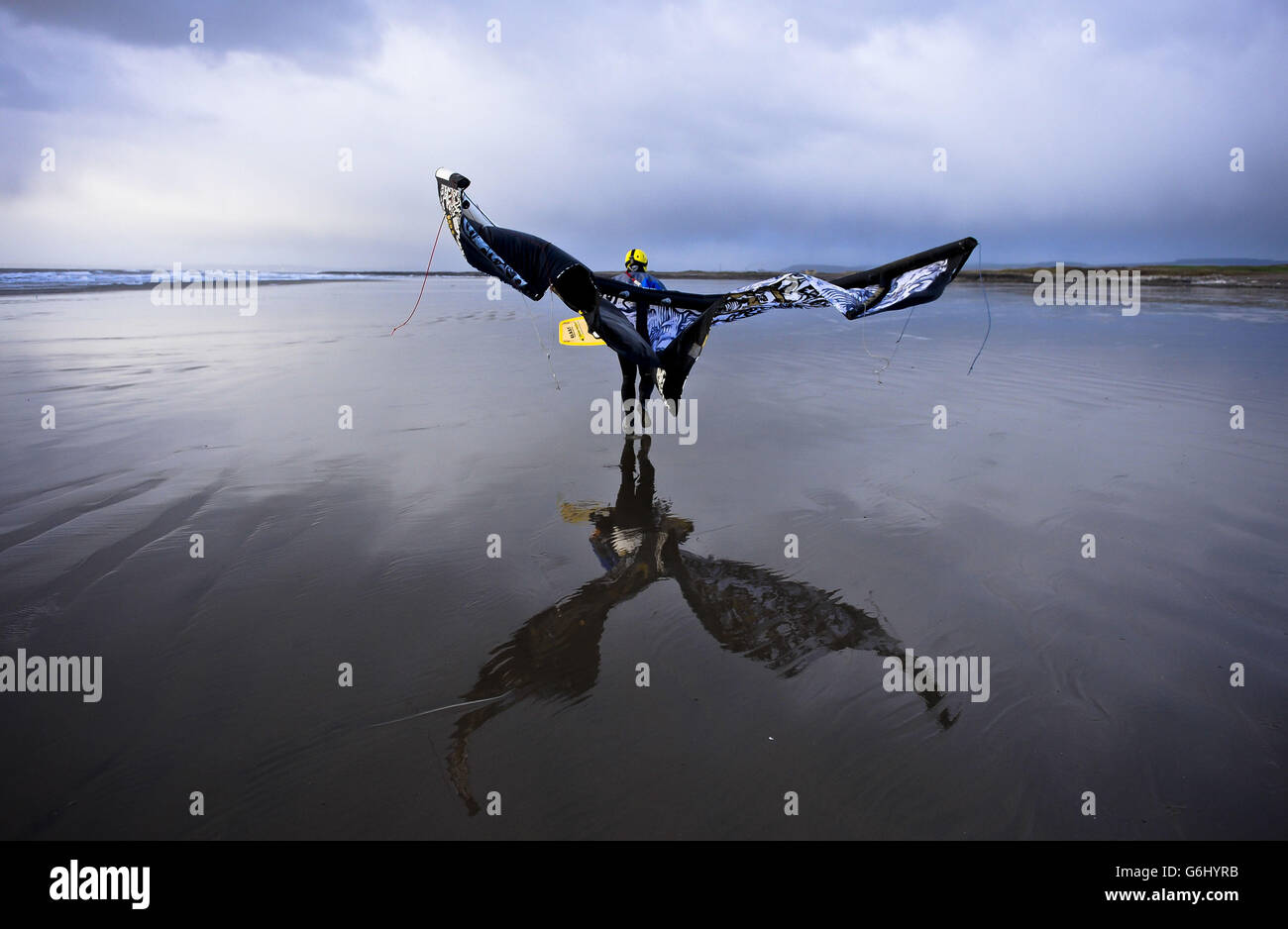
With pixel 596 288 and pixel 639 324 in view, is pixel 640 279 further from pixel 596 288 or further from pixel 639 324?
pixel 596 288

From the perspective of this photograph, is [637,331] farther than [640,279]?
No

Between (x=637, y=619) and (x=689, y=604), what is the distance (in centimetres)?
43

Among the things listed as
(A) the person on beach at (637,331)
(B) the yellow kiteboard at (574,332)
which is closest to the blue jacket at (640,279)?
(A) the person on beach at (637,331)

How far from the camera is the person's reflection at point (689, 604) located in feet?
12.5

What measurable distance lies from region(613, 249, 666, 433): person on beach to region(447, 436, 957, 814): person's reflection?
2.39 meters

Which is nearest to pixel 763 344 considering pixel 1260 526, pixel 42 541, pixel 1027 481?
pixel 1027 481

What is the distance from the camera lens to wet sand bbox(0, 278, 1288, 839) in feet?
10.1

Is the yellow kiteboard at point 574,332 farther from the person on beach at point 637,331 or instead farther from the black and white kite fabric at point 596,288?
the black and white kite fabric at point 596,288

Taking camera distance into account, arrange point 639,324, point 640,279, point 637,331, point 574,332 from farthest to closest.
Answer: point 574,332
point 640,279
point 639,324
point 637,331

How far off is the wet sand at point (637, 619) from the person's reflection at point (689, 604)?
3 cm

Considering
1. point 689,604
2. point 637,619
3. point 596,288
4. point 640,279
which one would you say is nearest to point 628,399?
point 640,279

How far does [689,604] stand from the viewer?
482 cm

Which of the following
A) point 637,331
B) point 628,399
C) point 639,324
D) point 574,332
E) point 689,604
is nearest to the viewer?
point 689,604
